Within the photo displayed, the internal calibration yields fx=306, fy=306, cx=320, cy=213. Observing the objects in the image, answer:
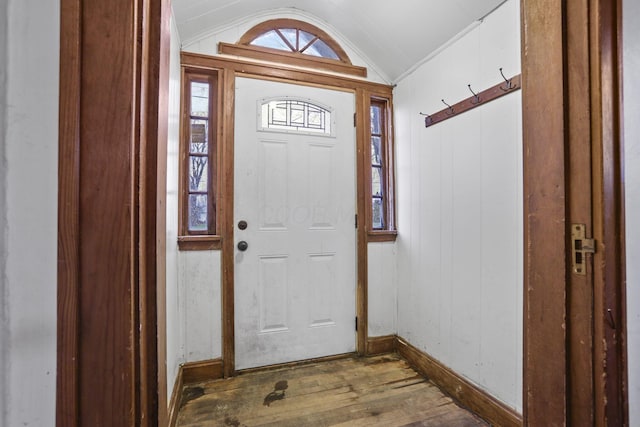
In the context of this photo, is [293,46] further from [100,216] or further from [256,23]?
[100,216]

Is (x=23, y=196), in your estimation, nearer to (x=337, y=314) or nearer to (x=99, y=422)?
(x=99, y=422)

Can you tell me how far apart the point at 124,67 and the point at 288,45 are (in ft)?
6.70

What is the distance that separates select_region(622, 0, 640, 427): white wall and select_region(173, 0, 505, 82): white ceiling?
3.48ft

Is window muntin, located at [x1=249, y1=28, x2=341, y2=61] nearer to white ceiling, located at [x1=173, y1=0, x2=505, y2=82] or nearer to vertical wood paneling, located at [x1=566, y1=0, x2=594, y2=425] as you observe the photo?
white ceiling, located at [x1=173, y1=0, x2=505, y2=82]

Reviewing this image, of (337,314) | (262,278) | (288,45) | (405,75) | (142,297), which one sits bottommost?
(337,314)

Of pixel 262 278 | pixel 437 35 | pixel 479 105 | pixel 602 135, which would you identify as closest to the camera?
pixel 602 135

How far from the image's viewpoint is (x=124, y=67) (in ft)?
1.52

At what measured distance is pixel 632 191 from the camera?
0.73 meters

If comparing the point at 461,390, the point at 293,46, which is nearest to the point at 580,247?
the point at 461,390

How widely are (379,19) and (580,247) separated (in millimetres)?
1906

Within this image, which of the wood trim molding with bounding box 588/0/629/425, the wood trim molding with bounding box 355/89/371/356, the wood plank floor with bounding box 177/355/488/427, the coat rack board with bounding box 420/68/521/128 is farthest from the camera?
the wood trim molding with bounding box 355/89/371/356

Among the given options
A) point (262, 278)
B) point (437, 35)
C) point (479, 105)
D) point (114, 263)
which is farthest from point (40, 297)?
point (437, 35)

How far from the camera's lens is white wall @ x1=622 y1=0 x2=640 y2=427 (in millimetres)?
719

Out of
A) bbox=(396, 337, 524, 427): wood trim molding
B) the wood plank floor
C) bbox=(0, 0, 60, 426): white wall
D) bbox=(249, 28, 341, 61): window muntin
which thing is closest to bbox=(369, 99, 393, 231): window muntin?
bbox=(249, 28, 341, 61): window muntin
